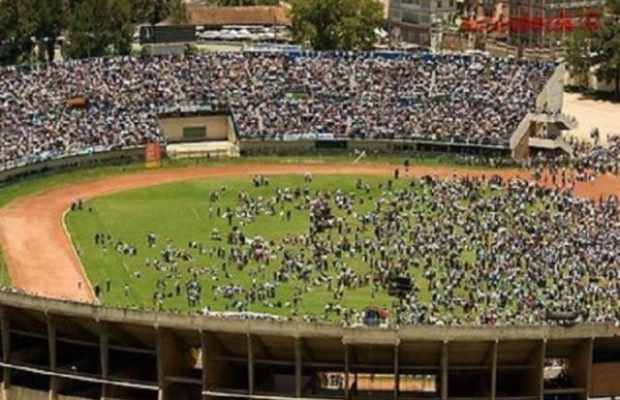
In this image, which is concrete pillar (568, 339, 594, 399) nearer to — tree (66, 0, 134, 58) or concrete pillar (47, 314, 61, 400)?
concrete pillar (47, 314, 61, 400)

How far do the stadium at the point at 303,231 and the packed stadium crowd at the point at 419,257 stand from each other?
0.21 m

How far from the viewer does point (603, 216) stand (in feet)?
306

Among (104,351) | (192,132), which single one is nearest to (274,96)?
(192,132)

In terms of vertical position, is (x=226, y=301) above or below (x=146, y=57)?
below

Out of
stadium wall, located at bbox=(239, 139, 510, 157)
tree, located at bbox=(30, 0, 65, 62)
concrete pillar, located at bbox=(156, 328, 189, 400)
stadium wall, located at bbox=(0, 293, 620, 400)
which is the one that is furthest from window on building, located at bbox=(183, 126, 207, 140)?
concrete pillar, located at bbox=(156, 328, 189, 400)

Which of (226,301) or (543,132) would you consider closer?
(226,301)

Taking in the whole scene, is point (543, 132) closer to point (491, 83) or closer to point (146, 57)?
point (491, 83)

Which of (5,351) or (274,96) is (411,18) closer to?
(274,96)

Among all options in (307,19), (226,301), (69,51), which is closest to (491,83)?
(307,19)

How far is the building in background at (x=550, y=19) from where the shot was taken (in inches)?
5984

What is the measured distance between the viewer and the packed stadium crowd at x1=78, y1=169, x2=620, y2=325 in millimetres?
75500

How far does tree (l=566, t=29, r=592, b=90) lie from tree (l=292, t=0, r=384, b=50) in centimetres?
2100

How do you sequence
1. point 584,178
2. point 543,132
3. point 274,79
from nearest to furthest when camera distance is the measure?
point 584,178 → point 543,132 → point 274,79

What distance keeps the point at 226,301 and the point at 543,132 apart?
50135mm
